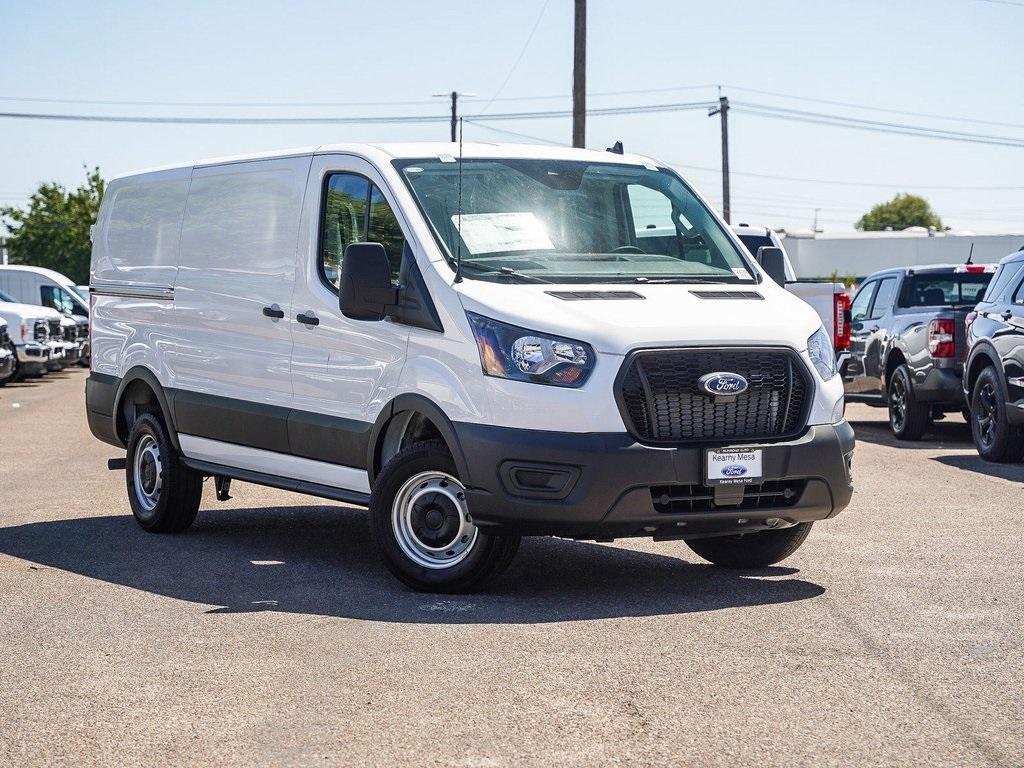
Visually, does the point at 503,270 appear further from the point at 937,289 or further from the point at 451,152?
the point at 937,289

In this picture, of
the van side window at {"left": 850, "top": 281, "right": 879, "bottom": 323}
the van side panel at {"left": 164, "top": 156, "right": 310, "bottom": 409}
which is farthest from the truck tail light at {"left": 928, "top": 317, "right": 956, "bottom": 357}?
the van side panel at {"left": 164, "top": 156, "right": 310, "bottom": 409}

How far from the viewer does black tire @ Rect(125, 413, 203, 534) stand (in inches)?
392

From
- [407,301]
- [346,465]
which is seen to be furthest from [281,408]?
[407,301]

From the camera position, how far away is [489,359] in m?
7.32

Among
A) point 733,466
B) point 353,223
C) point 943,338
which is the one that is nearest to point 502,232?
point 353,223

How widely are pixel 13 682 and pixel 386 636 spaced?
4.94 ft

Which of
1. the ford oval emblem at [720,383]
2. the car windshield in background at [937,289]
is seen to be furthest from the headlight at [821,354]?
the car windshield in background at [937,289]

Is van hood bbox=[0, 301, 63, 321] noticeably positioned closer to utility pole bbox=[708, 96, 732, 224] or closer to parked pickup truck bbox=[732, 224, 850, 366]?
parked pickup truck bbox=[732, 224, 850, 366]

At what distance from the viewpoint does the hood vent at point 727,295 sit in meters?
7.81

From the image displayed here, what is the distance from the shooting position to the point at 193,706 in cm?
556

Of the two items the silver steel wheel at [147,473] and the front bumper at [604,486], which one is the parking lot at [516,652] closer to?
the silver steel wheel at [147,473]

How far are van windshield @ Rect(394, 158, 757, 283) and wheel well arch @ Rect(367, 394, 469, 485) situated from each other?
659 mm

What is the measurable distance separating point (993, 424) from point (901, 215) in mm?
164213

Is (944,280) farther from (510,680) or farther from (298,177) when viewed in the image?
(510,680)
